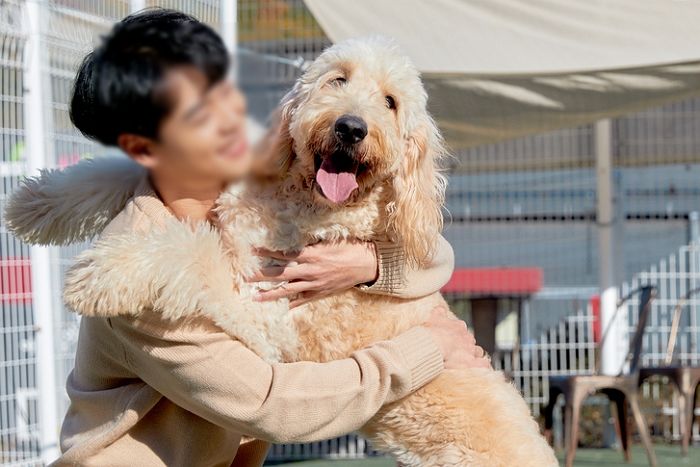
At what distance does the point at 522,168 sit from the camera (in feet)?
24.8

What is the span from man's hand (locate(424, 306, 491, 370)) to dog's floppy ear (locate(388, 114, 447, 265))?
0.14 m

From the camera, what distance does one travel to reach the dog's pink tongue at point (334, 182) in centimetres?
212

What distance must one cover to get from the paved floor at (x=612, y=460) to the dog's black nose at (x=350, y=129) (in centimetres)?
456

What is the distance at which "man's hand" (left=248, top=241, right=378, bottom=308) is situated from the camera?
2.19m

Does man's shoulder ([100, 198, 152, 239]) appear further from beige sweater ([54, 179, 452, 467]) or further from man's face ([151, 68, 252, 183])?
man's face ([151, 68, 252, 183])

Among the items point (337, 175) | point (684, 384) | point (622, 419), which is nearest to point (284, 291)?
point (337, 175)

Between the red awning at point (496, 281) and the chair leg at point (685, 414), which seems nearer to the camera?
the chair leg at point (685, 414)

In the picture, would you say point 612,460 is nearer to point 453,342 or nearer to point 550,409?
point 550,409

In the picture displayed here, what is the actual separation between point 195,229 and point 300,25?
420 cm

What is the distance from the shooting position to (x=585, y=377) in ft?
19.0

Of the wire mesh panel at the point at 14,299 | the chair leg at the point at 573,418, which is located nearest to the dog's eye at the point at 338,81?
the wire mesh panel at the point at 14,299

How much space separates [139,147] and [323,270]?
136cm

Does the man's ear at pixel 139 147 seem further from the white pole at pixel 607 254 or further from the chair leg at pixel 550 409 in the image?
the white pole at pixel 607 254

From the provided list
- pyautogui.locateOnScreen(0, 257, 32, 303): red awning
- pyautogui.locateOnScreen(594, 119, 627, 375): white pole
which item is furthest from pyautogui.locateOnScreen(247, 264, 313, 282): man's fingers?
pyautogui.locateOnScreen(594, 119, 627, 375): white pole
